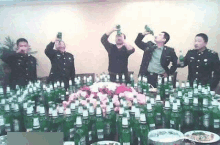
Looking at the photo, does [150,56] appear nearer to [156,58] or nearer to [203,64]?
[156,58]

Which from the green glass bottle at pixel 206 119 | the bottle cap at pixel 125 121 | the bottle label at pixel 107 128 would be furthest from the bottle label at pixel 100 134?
the green glass bottle at pixel 206 119

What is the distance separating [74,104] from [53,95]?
3.04ft

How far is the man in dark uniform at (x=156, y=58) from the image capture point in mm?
3203

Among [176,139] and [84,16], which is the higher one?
[84,16]

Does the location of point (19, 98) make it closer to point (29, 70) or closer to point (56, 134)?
point (29, 70)

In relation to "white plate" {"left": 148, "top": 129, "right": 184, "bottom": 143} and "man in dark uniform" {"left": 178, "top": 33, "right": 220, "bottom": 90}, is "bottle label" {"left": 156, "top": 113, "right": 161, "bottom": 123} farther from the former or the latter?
"man in dark uniform" {"left": 178, "top": 33, "right": 220, "bottom": 90}

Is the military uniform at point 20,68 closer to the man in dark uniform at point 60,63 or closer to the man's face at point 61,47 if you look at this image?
the man in dark uniform at point 60,63

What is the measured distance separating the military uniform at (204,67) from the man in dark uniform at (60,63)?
4.65ft

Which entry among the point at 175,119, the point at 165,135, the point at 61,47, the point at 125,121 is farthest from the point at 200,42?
the point at 125,121

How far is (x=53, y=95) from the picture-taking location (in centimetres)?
282

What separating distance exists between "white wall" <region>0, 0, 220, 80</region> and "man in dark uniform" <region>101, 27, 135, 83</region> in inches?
2.4

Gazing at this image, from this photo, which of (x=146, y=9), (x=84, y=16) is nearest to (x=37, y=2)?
(x=84, y=16)

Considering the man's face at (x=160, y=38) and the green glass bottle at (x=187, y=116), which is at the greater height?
the man's face at (x=160, y=38)

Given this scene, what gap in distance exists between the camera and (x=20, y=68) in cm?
307
